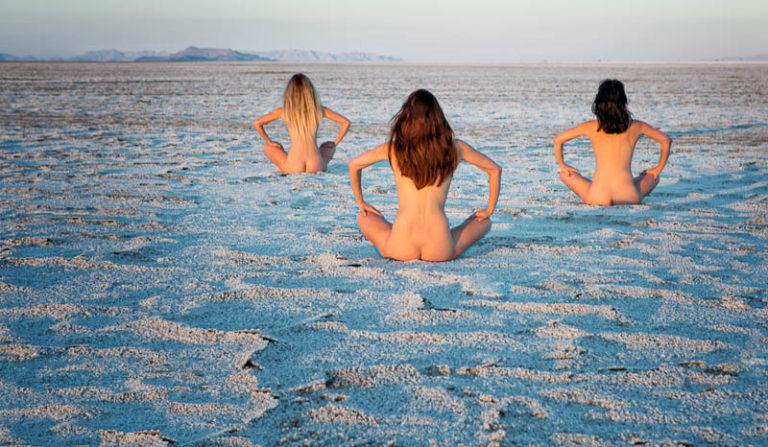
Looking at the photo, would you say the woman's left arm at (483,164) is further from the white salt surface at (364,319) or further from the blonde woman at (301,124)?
the blonde woman at (301,124)

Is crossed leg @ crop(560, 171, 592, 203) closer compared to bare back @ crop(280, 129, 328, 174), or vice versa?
crossed leg @ crop(560, 171, 592, 203)

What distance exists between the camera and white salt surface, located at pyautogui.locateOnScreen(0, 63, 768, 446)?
228 centimetres

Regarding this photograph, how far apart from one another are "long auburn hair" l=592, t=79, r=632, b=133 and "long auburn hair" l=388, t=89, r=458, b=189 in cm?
223

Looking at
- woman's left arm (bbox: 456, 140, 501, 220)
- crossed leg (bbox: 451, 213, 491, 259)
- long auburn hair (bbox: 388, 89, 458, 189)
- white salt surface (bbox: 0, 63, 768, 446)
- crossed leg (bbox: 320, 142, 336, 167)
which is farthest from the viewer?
crossed leg (bbox: 320, 142, 336, 167)

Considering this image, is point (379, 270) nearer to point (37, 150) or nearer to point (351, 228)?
point (351, 228)

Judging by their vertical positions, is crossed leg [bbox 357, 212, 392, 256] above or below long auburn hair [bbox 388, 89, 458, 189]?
below

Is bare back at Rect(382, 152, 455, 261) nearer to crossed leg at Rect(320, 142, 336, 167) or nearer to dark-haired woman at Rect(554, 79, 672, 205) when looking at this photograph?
dark-haired woman at Rect(554, 79, 672, 205)

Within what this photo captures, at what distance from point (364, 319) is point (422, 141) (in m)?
1.19

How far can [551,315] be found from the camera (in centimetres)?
324

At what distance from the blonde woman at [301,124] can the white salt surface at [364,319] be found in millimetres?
825

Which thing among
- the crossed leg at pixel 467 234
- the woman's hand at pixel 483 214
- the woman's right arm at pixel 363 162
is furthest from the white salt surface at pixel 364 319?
the woman's right arm at pixel 363 162

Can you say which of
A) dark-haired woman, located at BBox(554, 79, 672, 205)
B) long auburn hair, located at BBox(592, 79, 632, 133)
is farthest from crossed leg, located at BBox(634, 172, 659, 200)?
long auburn hair, located at BBox(592, 79, 632, 133)

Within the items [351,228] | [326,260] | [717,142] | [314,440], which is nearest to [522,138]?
[717,142]

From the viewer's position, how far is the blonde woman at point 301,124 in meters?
7.43
